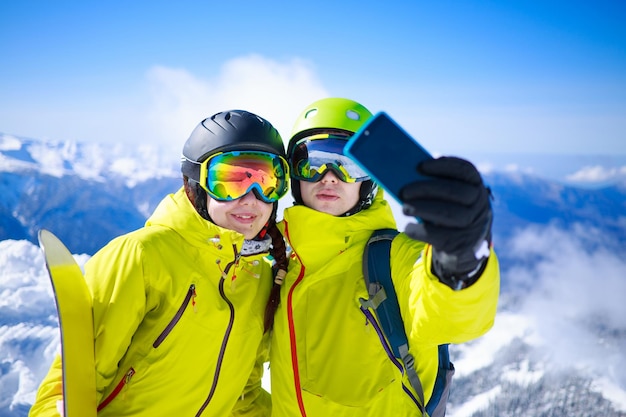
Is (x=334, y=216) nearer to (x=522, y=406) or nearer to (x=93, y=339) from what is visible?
(x=93, y=339)

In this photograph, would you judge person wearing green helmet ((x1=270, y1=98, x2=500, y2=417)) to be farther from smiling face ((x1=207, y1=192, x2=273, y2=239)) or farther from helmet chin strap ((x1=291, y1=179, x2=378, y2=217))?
smiling face ((x1=207, y1=192, x2=273, y2=239))

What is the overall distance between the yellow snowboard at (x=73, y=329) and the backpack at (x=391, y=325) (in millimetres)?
1841

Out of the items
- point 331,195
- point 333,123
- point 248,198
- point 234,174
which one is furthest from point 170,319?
point 333,123

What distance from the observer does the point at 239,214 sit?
3.21 metres

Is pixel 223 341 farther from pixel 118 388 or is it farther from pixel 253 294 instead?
pixel 118 388

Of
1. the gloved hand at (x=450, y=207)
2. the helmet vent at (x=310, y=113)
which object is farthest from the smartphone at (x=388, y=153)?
the helmet vent at (x=310, y=113)

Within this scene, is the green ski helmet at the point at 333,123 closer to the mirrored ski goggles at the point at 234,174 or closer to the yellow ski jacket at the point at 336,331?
the yellow ski jacket at the point at 336,331

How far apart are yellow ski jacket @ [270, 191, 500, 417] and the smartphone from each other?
2.86 feet

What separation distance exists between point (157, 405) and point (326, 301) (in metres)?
1.42

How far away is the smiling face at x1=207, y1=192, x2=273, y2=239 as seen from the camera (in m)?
→ 3.17

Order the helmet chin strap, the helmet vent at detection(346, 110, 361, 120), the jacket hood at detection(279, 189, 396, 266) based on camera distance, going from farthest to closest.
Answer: the helmet vent at detection(346, 110, 361, 120), the helmet chin strap, the jacket hood at detection(279, 189, 396, 266)

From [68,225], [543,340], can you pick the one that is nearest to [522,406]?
[543,340]

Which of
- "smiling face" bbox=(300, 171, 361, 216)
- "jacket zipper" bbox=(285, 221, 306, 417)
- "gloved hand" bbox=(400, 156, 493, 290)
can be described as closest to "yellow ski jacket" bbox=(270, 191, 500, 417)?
"jacket zipper" bbox=(285, 221, 306, 417)

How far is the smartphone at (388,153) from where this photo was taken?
161 cm
